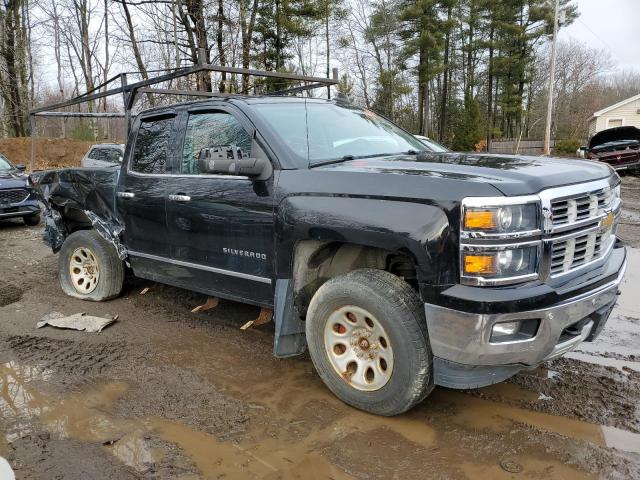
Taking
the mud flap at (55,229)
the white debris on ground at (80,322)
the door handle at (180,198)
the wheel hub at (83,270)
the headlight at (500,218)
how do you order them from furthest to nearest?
the mud flap at (55,229) < the wheel hub at (83,270) < the white debris on ground at (80,322) < the door handle at (180,198) < the headlight at (500,218)

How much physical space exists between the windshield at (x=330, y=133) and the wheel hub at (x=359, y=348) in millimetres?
1092

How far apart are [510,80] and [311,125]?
1683 inches

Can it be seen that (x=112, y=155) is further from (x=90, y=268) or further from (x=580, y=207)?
(x=580, y=207)

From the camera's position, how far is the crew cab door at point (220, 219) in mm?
3666

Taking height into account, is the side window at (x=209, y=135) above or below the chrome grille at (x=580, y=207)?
above

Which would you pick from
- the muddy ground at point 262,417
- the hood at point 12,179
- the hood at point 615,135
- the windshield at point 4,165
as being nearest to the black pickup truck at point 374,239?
the muddy ground at point 262,417

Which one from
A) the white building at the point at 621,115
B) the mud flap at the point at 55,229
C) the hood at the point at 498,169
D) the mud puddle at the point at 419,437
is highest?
the white building at the point at 621,115

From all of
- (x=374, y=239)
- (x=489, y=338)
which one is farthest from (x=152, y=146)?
(x=489, y=338)

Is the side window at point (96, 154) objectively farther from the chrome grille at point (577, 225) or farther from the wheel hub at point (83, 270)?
the chrome grille at point (577, 225)

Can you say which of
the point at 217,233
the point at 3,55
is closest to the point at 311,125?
the point at 217,233

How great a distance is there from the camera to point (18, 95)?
2831 centimetres

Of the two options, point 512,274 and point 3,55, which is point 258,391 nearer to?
point 512,274

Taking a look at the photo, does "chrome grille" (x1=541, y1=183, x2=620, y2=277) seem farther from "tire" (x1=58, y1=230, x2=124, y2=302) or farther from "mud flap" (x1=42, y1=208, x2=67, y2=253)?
"mud flap" (x1=42, y1=208, x2=67, y2=253)

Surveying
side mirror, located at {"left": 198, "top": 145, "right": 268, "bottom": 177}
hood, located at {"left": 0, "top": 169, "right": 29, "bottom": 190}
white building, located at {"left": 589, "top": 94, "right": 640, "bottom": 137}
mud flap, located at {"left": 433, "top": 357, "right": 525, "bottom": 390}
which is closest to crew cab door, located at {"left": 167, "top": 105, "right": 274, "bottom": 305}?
side mirror, located at {"left": 198, "top": 145, "right": 268, "bottom": 177}
